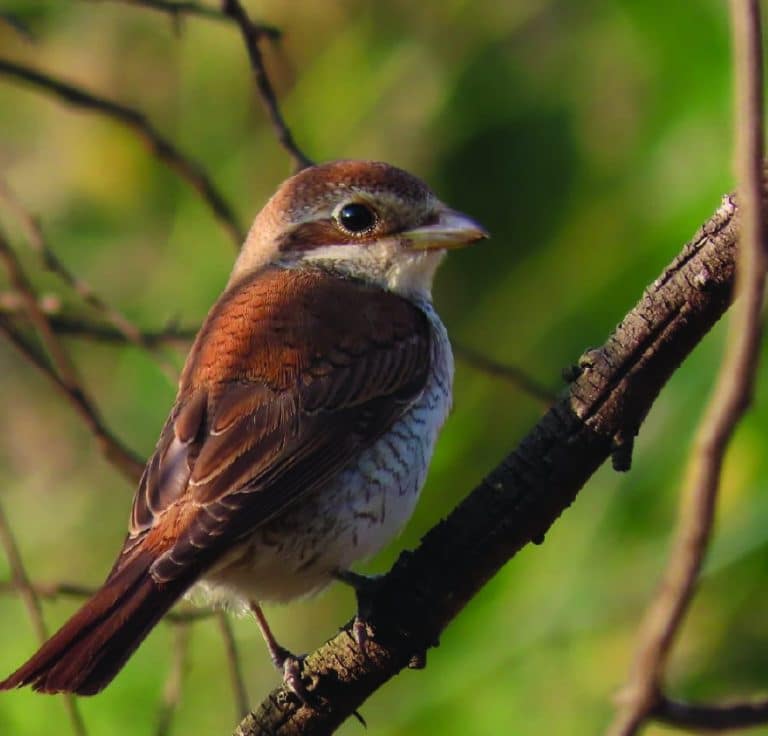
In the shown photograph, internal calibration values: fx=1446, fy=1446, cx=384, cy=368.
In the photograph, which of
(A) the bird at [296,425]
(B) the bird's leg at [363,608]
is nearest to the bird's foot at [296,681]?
(A) the bird at [296,425]

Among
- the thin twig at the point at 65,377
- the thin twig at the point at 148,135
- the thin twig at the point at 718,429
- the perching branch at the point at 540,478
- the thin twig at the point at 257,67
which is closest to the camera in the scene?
the thin twig at the point at 718,429

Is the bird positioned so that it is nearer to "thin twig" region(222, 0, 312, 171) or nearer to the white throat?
the white throat

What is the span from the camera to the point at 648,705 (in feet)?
3.82

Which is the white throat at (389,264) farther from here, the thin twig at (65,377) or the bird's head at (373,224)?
the thin twig at (65,377)

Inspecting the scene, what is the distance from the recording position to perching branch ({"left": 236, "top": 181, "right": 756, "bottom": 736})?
213 centimetres

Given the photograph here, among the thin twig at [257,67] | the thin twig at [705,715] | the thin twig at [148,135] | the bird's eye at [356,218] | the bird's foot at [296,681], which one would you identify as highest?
the thin twig at [705,715]

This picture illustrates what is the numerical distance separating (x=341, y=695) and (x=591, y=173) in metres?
Answer: 2.65

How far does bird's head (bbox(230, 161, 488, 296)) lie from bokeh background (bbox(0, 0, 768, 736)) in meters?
0.96

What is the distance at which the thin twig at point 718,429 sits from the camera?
114 cm

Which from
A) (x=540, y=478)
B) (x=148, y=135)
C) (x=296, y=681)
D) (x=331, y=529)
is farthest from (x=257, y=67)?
(x=296, y=681)

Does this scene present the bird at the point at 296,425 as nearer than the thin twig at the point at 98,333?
Yes

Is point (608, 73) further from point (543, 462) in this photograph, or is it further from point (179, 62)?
point (543, 462)

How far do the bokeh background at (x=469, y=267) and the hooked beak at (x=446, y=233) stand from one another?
0.95 meters

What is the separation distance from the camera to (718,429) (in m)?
1.18
